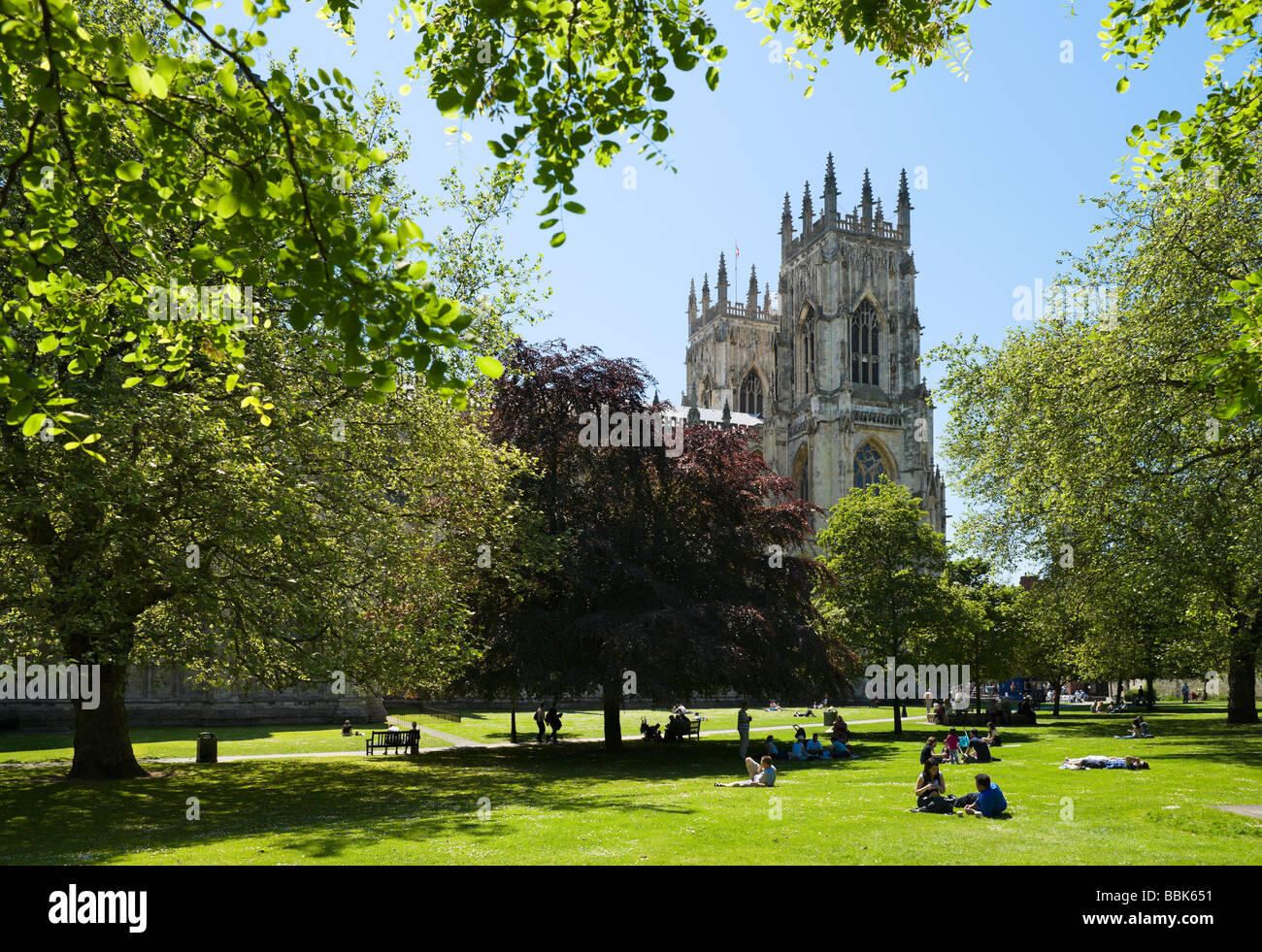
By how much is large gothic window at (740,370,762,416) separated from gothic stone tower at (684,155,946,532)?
18183mm

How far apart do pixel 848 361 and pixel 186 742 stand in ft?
233

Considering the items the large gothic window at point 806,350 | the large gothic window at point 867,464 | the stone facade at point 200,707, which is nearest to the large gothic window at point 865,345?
the large gothic window at point 806,350

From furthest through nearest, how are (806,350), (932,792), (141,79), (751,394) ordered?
(751,394) → (806,350) → (932,792) → (141,79)

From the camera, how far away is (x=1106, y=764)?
2027cm

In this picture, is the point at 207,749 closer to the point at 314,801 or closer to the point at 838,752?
the point at 314,801

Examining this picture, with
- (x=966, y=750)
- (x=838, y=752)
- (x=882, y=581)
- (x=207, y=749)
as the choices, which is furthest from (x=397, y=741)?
(x=882, y=581)

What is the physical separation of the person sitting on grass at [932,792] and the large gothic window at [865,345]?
255 feet

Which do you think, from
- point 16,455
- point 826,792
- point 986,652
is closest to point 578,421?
point 826,792

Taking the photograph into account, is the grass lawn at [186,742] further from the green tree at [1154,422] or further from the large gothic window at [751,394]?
the large gothic window at [751,394]

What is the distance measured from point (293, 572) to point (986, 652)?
36.1 metres

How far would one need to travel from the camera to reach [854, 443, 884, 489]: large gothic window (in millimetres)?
86875

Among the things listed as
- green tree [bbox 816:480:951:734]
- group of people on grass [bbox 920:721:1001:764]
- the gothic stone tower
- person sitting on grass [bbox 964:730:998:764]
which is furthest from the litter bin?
the gothic stone tower

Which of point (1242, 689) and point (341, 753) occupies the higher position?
point (1242, 689)

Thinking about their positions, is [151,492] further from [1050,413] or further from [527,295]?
[1050,413]
